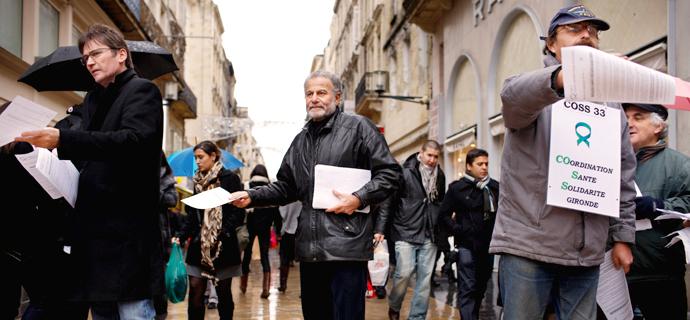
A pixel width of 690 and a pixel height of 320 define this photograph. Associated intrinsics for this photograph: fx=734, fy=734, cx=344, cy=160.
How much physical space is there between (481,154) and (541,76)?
479 cm

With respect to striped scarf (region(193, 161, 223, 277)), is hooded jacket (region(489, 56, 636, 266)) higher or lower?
higher

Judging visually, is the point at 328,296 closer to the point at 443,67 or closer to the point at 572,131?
the point at 572,131

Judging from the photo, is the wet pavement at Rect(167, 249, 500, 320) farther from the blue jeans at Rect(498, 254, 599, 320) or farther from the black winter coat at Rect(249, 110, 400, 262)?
the blue jeans at Rect(498, 254, 599, 320)

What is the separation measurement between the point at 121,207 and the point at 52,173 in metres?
0.33

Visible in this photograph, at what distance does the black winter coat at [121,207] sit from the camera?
322 cm

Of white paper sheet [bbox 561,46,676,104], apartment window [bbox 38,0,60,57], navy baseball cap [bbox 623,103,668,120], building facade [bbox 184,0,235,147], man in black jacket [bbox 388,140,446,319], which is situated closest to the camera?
white paper sheet [bbox 561,46,676,104]

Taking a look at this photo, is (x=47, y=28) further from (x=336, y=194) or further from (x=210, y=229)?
(x=336, y=194)

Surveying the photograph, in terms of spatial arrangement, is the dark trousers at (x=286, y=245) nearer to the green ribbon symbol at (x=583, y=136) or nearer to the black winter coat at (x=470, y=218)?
the black winter coat at (x=470, y=218)

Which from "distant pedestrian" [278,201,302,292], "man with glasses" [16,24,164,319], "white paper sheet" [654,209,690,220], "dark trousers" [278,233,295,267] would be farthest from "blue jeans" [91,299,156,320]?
"dark trousers" [278,233,295,267]

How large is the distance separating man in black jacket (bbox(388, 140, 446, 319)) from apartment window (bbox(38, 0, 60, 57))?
8.67 meters

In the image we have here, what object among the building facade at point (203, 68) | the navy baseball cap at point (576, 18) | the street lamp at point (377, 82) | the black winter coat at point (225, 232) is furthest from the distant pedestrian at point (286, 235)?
the building facade at point (203, 68)

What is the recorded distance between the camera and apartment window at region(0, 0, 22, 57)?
11727 millimetres

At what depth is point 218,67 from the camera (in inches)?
2491

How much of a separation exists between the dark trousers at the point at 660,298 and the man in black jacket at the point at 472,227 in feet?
9.10
